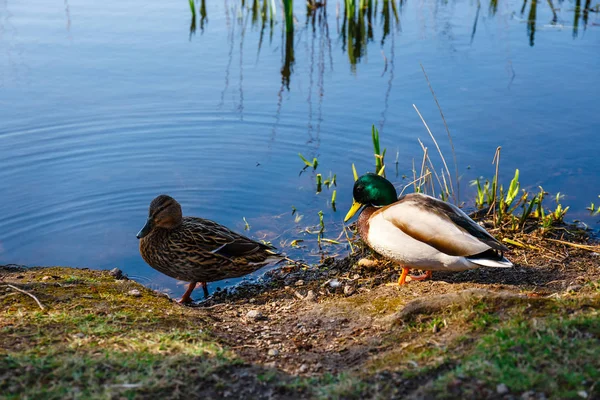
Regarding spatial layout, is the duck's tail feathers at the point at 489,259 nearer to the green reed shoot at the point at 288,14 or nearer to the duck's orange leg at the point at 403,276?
the duck's orange leg at the point at 403,276

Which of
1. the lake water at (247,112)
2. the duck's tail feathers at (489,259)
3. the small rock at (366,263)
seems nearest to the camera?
the duck's tail feathers at (489,259)

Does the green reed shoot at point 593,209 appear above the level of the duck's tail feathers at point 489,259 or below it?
below

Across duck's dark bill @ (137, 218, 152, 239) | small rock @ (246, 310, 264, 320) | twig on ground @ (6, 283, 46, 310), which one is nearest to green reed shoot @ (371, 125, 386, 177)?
duck's dark bill @ (137, 218, 152, 239)

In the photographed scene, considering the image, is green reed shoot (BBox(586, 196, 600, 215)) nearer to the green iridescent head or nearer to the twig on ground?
the green iridescent head

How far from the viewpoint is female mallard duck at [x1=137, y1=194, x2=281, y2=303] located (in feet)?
17.6

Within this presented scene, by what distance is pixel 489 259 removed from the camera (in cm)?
455

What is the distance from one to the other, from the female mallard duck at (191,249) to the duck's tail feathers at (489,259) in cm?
167

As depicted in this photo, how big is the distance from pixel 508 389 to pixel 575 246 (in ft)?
10.3

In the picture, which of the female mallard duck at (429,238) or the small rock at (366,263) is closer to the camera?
the female mallard duck at (429,238)

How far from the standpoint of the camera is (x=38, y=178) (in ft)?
23.6

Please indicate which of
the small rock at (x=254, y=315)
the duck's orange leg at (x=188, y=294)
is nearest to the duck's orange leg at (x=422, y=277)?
the small rock at (x=254, y=315)

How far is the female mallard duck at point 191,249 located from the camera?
5367 mm

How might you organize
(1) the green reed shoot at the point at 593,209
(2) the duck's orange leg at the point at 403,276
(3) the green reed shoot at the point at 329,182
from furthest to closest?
(3) the green reed shoot at the point at 329,182 → (1) the green reed shoot at the point at 593,209 → (2) the duck's orange leg at the point at 403,276

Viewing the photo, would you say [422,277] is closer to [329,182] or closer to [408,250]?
[408,250]
